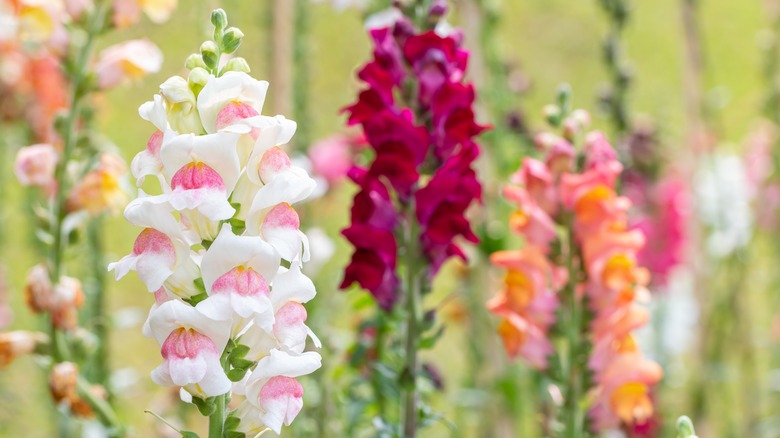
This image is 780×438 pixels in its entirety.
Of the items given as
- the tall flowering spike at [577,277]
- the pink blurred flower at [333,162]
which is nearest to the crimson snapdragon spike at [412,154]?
the tall flowering spike at [577,277]

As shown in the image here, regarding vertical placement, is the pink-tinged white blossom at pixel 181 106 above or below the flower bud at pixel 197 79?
below

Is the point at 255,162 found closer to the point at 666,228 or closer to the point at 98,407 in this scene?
the point at 98,407

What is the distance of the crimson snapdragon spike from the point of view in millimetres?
1193

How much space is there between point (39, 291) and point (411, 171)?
1.85ft

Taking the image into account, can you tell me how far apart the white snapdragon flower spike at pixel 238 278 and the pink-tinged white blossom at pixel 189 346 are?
0.01 m

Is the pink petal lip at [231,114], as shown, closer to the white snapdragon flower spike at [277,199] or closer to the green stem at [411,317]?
the white snapdragon flower spike at [277,199]

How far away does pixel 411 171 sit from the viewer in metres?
1.19

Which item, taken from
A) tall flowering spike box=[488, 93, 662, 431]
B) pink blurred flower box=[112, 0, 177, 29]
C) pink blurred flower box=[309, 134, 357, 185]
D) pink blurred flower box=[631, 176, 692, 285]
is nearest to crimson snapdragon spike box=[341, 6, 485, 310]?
tall flowering spike box=[488, 93, 662, 431]

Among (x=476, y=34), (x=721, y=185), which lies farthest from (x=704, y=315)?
(x=476, y=34)

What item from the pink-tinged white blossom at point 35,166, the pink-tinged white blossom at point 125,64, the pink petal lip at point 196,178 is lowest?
the pink petal lip at point 196,178

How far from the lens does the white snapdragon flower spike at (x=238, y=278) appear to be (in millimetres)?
818

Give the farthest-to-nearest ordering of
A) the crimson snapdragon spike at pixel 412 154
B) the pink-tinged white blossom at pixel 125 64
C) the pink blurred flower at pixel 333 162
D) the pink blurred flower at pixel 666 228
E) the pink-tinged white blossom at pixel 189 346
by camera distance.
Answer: the pink blurred flower at pixel 666 228 → the pink blurred flower at pixel 333 162 → the pink-tinged white blossom at pixel 125 64 → the crimson snapdragon spike at pixel 412 154 → the pink-tinged white blossom at pixel 189 346

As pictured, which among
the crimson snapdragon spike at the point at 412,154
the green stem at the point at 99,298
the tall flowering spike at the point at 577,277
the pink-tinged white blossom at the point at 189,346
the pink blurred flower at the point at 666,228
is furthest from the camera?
the pink blurred flower at the point at 666,228

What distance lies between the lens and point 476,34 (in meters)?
2.26
